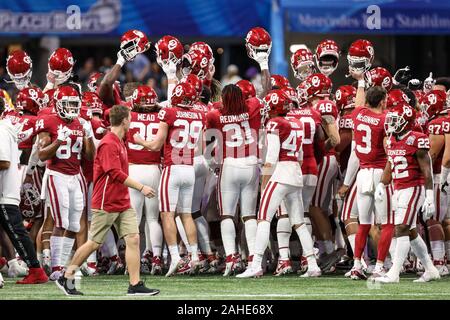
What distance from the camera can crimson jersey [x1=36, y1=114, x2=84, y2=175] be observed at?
13.9 metres

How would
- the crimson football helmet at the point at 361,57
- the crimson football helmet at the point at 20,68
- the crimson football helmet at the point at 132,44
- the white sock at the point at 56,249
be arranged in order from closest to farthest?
the white sock at the point at 56,249 < the crimson football helmet at the point at 132,44 < the crimson football helmet at the point at 361,57 < the crimson football helmet at the point at 20,68

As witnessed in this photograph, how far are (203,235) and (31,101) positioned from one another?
2.40 metres

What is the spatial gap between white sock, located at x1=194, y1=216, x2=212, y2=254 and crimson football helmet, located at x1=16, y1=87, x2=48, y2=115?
2.14 m

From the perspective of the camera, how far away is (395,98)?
14.5 m

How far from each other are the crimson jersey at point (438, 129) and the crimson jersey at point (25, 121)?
4.31m

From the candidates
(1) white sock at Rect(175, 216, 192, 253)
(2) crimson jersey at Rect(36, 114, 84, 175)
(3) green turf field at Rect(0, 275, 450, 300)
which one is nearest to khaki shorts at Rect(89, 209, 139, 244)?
(3) green turf field at Rect(0, 275, 450, 300)

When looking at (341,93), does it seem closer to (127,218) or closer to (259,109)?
(259,109)

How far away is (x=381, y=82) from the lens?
1500cm

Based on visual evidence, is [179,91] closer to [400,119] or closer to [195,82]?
[195,82]

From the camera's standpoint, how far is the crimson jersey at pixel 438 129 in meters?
14.7

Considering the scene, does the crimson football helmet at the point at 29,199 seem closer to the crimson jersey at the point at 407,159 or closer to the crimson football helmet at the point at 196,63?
the crimson football helmet at the point at 196,63

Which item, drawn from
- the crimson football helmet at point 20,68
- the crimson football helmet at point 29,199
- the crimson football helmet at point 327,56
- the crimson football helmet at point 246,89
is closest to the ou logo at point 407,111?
the crimson football helmet at point 246,89

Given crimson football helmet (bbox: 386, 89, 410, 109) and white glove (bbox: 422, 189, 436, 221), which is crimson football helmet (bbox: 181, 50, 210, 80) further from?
white glove (bbox: 422, 189, 436, 221)

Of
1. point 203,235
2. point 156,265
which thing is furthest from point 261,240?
point 156,265
